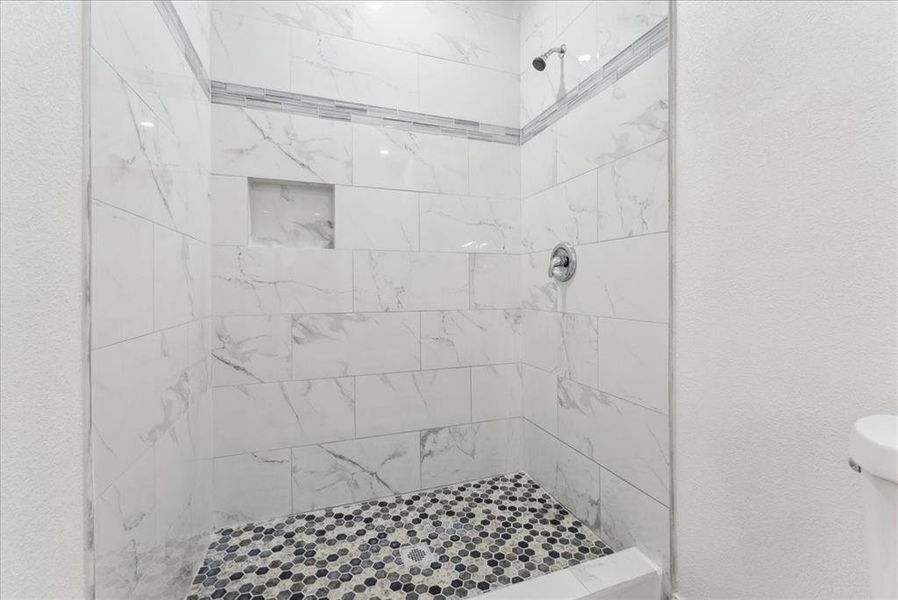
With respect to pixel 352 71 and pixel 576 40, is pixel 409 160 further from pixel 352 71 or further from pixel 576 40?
pixel 576 40

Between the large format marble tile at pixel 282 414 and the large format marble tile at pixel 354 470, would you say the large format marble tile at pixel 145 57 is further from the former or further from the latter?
the large format marble tile at pixel 354 470

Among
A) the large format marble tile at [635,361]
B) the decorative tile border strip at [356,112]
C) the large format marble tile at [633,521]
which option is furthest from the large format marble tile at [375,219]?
the large format marble tile at [633,521]

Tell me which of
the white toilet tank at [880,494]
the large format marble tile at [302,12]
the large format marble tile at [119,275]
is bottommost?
the white toilet tank at [880,494]

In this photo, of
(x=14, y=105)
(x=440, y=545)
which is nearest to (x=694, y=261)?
(x=440, y=545)

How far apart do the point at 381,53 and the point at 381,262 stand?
0.94 meters

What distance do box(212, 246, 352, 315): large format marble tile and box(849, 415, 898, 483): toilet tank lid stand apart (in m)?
1.52

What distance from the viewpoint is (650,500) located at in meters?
1.21

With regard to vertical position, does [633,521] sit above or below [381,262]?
below

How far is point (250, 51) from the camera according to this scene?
1530 mm

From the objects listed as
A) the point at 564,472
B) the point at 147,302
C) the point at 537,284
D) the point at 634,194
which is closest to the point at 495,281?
the point at 537,284

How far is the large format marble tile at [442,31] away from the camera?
1686 millimetres

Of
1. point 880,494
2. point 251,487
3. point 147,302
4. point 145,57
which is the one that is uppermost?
point 145,57

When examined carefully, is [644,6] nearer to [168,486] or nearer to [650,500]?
[650,500]

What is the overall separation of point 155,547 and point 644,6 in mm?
2107
